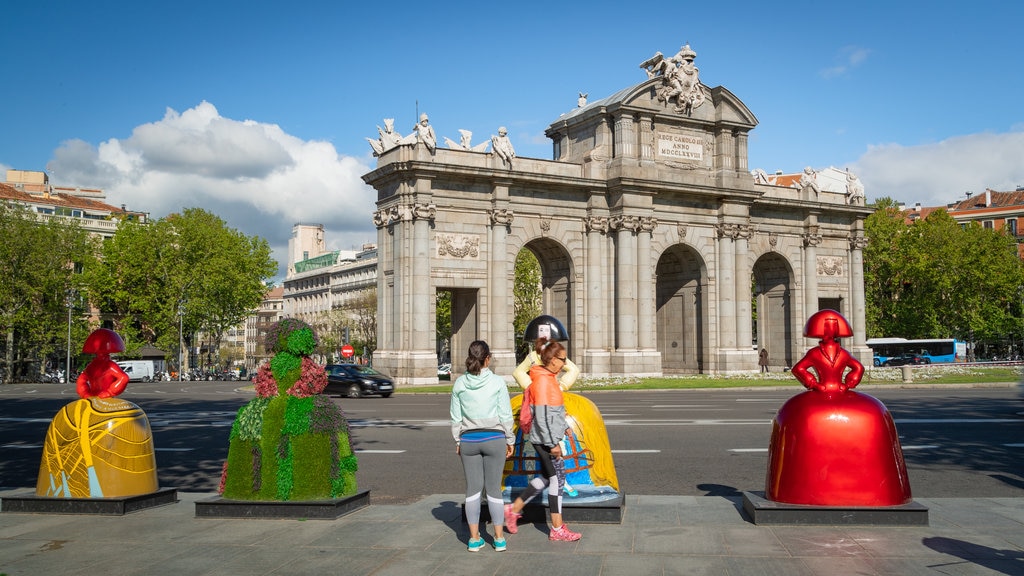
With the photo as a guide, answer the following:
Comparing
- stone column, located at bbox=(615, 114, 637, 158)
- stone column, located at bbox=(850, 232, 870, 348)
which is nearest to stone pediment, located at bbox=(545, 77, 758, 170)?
stone column, located at bbox=(615, 114, 637, 158)

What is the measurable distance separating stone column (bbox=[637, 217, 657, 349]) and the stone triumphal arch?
6 centimetres

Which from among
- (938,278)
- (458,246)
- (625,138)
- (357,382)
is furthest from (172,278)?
(938,278)

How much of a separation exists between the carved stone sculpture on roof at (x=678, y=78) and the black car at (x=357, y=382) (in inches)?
769

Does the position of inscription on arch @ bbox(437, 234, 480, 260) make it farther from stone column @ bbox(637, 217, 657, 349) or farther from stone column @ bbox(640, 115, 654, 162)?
stone column @ bbox(640, 115, 654, 162)

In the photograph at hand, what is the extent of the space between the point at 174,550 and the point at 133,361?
60.3 meters

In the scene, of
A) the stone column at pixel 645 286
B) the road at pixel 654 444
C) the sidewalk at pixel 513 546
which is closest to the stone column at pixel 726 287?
the stone column at pixel 645 286

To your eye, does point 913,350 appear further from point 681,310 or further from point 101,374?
point 101,374

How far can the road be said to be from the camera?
39.2 feet

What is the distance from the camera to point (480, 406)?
787 cm

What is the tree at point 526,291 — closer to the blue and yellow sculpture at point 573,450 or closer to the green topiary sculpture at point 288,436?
the green topiary sculpture at point 288,436

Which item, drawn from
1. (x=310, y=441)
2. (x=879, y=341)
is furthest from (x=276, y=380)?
(x=879, y=341)

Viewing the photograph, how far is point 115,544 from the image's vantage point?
820cm

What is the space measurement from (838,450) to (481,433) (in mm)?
3446

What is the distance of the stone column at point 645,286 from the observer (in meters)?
40.9
